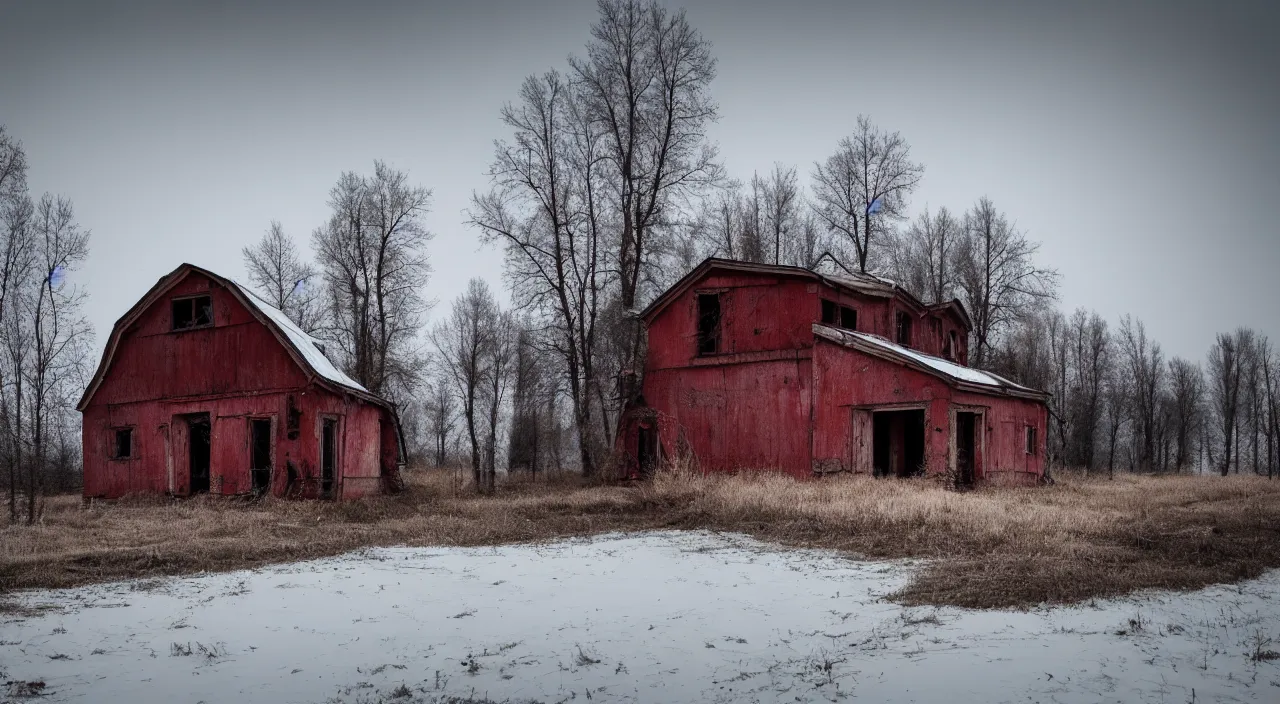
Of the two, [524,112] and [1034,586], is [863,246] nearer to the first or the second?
[524,112]

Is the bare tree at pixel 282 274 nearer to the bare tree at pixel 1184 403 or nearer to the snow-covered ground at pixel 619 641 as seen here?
the snow-covered ground at pixel 619 641

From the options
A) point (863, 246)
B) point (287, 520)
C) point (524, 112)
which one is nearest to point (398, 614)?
point (287, 520)

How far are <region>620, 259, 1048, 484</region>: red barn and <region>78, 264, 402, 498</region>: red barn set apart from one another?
8265 millimetres

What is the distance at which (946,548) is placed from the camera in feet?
36.8

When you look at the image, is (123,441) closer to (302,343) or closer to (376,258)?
(302,343)

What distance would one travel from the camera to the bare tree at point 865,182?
34.3m

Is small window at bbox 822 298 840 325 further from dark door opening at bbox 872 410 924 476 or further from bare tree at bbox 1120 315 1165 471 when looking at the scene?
bare tree at bbox 1120 315 1165 471

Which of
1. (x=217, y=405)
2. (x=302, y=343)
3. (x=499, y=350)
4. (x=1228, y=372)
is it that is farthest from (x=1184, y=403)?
(x=217, y=405)

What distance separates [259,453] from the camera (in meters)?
22.1

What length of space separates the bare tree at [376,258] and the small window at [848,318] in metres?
16.8

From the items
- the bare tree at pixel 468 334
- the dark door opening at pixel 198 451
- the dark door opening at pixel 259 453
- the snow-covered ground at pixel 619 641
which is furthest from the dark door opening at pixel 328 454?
the bare tree at pixel 468 334

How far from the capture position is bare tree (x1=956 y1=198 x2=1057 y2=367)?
36.3 meters

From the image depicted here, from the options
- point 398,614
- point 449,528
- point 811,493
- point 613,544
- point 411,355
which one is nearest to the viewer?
point 398,614

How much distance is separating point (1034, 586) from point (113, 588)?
10.2 meters
